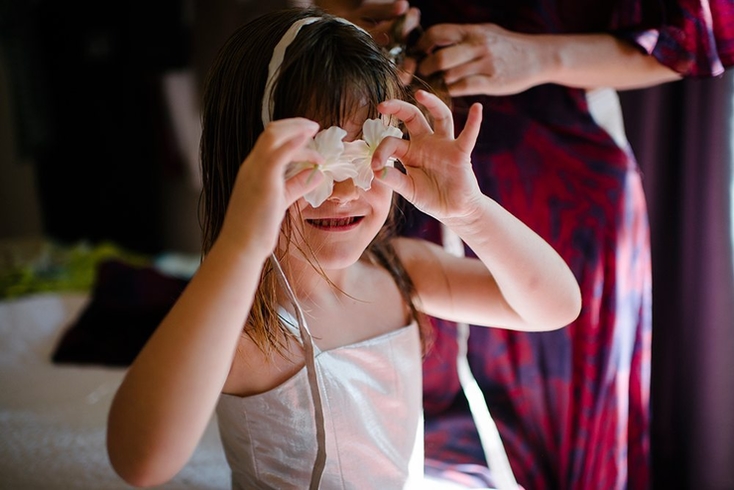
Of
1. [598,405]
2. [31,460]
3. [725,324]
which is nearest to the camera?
[598,405]

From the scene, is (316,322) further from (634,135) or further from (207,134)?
(634,135)

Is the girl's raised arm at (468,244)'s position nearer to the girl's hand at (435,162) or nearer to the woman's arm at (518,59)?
the girl's hand at (435,162)

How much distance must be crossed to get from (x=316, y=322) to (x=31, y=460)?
642mm

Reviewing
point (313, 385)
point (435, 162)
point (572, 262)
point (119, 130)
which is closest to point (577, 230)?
point (572, 262)

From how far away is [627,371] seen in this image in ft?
3.50

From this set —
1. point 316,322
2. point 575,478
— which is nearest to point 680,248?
point 575,478

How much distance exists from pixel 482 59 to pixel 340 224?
32cm

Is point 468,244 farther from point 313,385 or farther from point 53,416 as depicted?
point 53,416

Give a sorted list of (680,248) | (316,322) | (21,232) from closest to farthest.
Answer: (316,322)
(680,248)
(21,232)

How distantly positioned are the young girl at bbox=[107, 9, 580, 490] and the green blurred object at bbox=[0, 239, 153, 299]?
1.39 meters

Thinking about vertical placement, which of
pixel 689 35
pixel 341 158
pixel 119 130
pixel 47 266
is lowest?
pixel 47 266

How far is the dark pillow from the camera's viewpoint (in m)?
1.67

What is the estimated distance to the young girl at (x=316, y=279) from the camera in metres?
0.65

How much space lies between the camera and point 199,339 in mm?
644
